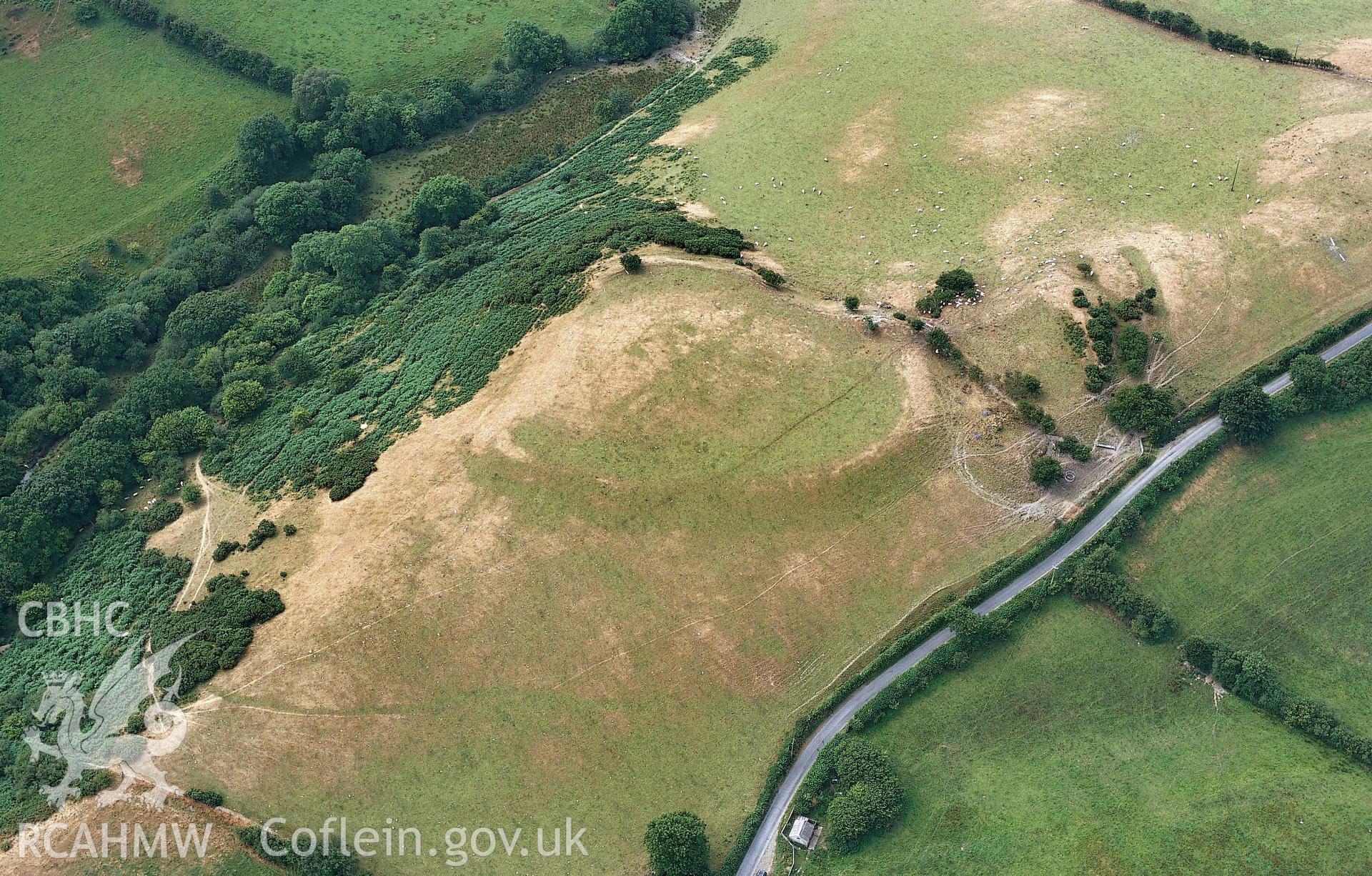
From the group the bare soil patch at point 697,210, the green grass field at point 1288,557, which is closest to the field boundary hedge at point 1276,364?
the green grass field at point 1288,557

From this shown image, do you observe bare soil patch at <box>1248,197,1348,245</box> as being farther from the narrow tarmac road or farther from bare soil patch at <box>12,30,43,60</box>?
bare soil patch at <box>12,30,43,60</box>

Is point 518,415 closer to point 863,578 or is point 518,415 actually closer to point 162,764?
point 863,578

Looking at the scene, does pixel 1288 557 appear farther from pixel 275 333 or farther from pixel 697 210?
pixel 275 333

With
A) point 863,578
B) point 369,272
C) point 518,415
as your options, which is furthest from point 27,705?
point 863,578

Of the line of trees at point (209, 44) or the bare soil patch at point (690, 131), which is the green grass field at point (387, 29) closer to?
the line of trees at point (209, 44)

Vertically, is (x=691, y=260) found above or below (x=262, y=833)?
above

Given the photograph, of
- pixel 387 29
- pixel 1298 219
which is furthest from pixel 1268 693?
pixel 387 29
